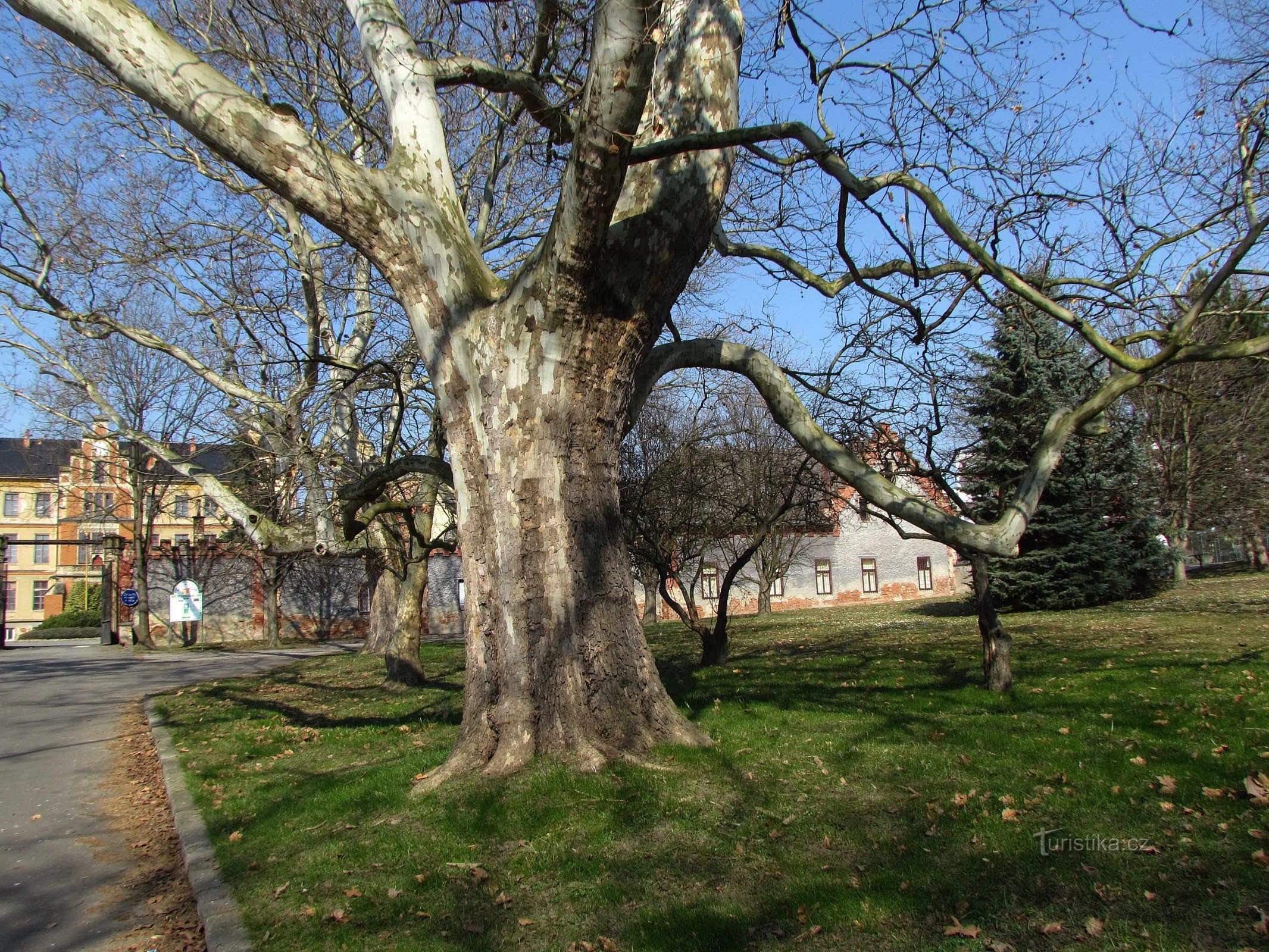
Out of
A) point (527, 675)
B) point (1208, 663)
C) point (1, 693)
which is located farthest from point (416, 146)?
point (1, 693)

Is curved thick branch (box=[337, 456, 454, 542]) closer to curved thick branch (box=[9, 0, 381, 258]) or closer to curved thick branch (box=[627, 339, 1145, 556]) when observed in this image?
curved thick branch (box=[627, 339, 1145, 556])

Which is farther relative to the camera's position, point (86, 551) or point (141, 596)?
point (86, 551)

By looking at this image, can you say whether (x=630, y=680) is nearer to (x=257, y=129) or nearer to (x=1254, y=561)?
(x=257, y=129)

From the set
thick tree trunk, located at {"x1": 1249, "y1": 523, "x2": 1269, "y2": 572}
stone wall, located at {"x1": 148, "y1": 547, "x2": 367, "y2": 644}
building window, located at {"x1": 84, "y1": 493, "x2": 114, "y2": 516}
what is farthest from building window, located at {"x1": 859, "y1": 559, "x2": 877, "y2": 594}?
building window, located at {"x1": 84, "y1": 493, "x2": 114, "y2": 516}

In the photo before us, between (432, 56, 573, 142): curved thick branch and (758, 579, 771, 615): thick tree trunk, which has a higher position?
(432, 56, 573, 142): curved thick branch

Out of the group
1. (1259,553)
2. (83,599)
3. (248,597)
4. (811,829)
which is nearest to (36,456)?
(83,599)

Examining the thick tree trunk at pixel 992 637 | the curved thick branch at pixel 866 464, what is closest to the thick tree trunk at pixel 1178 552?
the thick tree trunk at pixel 992 637

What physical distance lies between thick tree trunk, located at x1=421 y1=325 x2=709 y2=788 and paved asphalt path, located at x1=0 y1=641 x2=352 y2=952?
2052 millimetres

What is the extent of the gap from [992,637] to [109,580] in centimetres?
2694

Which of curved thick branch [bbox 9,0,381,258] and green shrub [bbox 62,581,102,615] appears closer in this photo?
curved thick branch [bbox 9,0,381,258]

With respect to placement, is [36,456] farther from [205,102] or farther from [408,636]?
[205,102]

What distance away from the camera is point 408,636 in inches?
516

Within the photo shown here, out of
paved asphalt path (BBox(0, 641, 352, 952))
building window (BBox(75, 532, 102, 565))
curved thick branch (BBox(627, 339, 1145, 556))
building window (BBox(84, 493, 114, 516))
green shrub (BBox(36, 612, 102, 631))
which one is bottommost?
paved asphalt path (BBox(0, 641, 352, 952))

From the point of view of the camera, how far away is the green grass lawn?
3.51 metres
